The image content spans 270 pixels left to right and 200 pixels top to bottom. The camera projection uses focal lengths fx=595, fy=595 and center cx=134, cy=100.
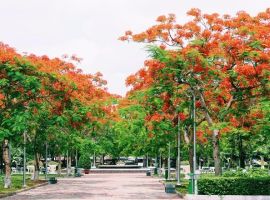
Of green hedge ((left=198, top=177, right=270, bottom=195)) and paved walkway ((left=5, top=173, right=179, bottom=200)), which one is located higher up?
green hedge ((left=198, top=177, right=270, bottom=195))

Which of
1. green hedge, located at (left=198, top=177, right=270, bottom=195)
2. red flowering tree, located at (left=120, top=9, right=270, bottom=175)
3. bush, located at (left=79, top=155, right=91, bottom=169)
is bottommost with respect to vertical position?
green hedge, located at (left=198, top=177, right=270, bottom=195)

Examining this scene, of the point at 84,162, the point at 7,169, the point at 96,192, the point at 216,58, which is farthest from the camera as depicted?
the point at 84,162

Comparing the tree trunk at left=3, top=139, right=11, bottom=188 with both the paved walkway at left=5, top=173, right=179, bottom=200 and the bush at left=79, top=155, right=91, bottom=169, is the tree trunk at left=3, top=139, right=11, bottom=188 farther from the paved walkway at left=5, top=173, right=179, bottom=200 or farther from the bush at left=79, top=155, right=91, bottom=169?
the bush at left=79, top=155, right=91, bottom=169

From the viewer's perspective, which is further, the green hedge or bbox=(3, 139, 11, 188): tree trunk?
bbox=(3, 139, 11, 188): tree trunk

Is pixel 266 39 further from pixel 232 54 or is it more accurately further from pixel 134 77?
pixel 134 77

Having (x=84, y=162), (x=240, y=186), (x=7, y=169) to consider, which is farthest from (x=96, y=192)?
(x=84, y=162)

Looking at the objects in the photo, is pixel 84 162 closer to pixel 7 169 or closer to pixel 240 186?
pixel 7 169

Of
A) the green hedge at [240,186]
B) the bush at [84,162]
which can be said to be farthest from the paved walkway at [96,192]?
the bush at [84,162]

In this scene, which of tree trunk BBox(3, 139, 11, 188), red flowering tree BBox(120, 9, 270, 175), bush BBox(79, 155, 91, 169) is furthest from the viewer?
bush BBox(79, 155, 91, 169)

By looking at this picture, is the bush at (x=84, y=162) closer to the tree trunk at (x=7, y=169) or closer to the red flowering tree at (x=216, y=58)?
the tree trunk at (x=7, y=169)

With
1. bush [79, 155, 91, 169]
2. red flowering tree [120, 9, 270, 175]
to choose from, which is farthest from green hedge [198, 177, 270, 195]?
bush [79, 155, 91, 169]

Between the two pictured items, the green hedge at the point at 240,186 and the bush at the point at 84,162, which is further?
the bush at the point at 84,162

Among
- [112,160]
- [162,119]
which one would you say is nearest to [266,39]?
[162,119]

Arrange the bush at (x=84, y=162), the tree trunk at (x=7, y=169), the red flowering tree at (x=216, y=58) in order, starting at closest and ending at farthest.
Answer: the red flowering tree at (x=216, y=58)
the tree trunk at (x=7, y=169)
the bush at (x=84, y=162)
